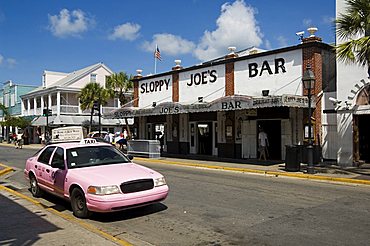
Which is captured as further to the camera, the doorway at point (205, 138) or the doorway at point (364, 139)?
the doorway at point (205, 138)

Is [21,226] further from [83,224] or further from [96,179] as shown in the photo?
[96,179]

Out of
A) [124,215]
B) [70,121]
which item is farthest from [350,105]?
[70,121]

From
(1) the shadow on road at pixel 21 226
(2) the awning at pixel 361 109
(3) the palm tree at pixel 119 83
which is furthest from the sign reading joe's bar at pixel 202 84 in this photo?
(1) the shadow on road at pixel 21 226

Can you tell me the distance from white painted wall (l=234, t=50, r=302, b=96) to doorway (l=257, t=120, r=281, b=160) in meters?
1.55

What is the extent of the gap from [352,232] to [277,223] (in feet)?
4.21

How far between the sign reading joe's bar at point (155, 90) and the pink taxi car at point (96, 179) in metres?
17.6

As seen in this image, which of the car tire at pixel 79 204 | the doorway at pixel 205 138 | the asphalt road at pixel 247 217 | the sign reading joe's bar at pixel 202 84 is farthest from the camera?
the doorway at pixel 205 138

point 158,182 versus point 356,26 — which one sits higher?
point 356,26

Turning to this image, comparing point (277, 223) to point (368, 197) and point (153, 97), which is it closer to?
point (368, 197)

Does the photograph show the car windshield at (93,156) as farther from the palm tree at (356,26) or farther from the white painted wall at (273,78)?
the white painted wall at (273,78)

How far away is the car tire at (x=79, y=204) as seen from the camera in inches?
298

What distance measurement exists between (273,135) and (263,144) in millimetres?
1210

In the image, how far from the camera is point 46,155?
31.7 feet

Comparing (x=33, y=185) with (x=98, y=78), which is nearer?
(x=33, y=185)
